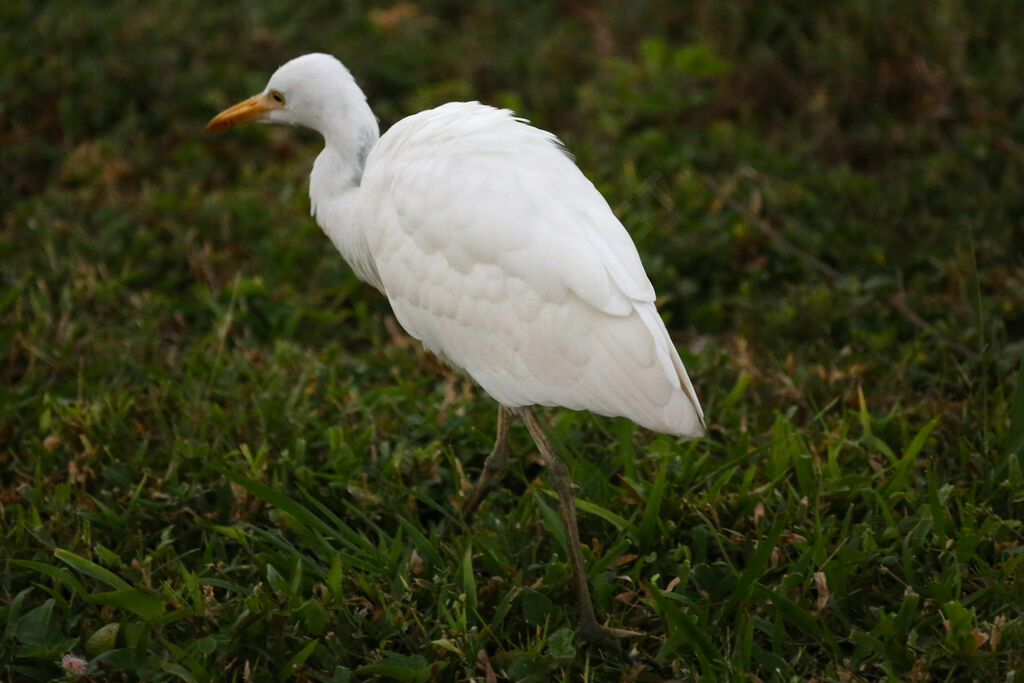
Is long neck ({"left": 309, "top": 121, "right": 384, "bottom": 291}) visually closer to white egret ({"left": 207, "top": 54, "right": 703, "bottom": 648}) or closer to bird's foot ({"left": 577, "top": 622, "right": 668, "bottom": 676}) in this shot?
white egret ({"left": 207, "top": 54, "right": 703, "bottom": 648})

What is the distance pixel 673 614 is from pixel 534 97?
138 inches

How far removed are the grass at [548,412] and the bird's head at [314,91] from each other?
841 mm

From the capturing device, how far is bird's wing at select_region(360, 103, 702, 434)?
2625mm

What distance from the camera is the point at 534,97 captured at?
5473 mm

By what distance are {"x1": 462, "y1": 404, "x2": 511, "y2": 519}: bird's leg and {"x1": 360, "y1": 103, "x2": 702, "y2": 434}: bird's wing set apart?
1.01ft

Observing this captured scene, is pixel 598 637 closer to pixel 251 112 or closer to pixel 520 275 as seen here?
pixel 520 275

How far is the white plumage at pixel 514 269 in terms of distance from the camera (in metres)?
2.62

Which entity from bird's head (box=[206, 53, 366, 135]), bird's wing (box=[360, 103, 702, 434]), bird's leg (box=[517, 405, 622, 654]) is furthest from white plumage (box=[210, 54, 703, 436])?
bird's head (box=[206, 53, 366, 135])

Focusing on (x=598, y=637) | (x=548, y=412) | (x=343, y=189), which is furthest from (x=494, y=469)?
(x=343, y=189)

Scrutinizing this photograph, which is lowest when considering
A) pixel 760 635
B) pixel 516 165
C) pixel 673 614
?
pixel 760 635

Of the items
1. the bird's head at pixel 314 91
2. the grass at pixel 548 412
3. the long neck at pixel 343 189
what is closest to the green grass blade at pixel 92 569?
the grass at pixel 548 412

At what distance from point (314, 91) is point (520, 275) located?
1021mm

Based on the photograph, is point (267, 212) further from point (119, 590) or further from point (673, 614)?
point (673, 614)

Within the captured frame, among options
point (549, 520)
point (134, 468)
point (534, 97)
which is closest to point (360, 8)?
point (534, 97)
